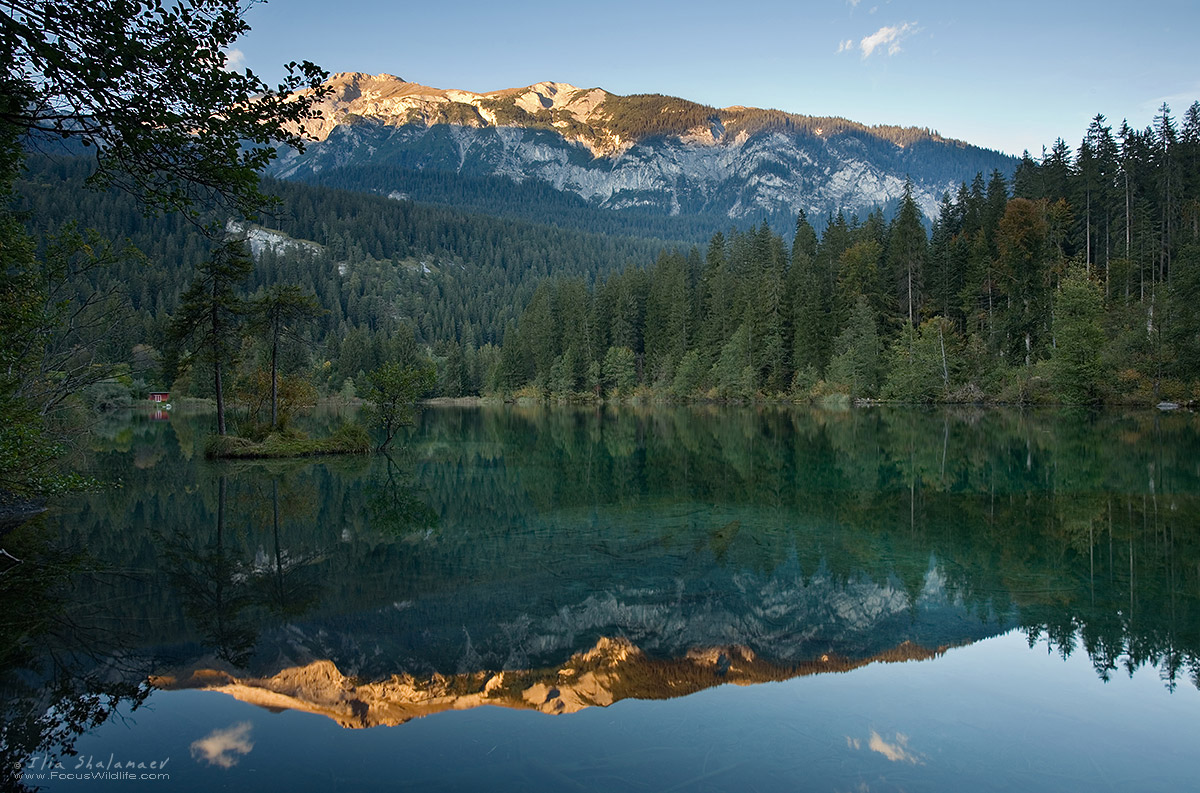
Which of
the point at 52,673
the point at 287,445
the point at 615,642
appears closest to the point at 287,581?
the point at 52,673

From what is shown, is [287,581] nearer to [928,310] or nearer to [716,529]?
[716,529]

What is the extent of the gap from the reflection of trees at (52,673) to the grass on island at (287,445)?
2118 cm

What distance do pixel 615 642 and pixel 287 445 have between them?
28.6 m

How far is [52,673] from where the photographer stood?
26.5 feet

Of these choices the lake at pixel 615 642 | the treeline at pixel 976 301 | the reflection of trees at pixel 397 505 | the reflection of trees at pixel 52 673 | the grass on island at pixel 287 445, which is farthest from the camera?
the treeline at pixel 976 301

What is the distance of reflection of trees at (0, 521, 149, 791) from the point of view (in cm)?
660

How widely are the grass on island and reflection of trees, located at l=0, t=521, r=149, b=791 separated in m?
21.2

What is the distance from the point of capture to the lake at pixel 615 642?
6375 millimetres

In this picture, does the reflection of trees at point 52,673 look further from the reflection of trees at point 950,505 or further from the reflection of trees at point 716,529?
the reflection of trees at point 950,505

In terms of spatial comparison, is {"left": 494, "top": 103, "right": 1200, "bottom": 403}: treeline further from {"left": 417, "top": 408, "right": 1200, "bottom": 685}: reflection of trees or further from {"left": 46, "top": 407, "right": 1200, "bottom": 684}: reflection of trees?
{"left": 46, "top": 407, "right": 1200, "bottom": 684}: reflection of trees

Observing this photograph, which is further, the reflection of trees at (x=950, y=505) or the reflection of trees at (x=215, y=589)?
the reflection of trees at (x=950, y=505)

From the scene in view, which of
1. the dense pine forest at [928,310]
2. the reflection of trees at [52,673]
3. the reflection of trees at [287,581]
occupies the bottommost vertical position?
the reflection of trees at [287,581]

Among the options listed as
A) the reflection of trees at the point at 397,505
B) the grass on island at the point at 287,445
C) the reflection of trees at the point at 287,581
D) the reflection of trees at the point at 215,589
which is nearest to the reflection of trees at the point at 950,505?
the reflection of trees at the point at 397,505

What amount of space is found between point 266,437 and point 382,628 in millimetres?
27527
